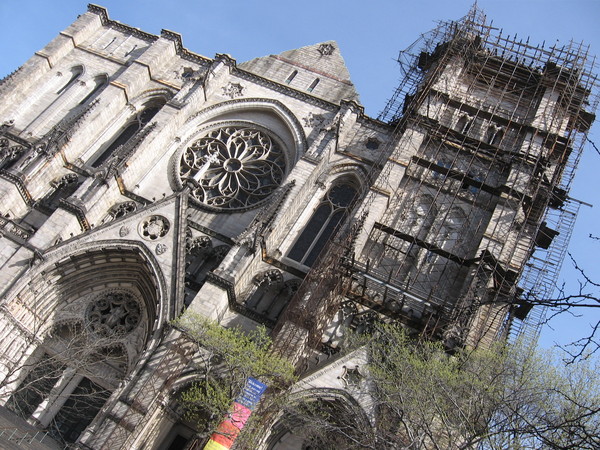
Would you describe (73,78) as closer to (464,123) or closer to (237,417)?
(464,123)

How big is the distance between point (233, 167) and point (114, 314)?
288 inches

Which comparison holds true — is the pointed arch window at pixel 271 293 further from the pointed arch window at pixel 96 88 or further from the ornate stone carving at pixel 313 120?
the pointed arch window at pixel 96 88

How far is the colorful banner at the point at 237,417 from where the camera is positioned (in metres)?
12.8

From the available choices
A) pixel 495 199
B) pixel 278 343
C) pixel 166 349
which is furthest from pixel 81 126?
pixel 495 199

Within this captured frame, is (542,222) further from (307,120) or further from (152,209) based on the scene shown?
(152,209)

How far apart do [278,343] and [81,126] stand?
11.8m

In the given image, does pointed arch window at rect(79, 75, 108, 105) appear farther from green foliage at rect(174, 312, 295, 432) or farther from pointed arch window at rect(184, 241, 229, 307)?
green foliage at rect(174, 312, 295, 432)

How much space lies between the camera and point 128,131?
920 inches

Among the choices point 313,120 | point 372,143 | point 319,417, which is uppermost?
point 372,143

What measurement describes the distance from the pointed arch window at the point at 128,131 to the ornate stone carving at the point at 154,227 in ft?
19.0

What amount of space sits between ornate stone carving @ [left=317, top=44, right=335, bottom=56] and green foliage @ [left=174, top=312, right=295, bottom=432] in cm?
1541

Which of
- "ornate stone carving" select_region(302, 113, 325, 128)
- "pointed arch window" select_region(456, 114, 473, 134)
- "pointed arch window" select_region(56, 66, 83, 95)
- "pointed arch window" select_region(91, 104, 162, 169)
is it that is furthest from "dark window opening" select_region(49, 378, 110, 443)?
"pointed arch window" select_region(456, 114, 473, 134)

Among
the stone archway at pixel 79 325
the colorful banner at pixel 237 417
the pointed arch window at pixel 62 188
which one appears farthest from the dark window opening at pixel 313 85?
the colorful banner at pixel 237 417

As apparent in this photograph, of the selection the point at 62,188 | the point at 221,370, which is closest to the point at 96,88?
the point at 62,188
